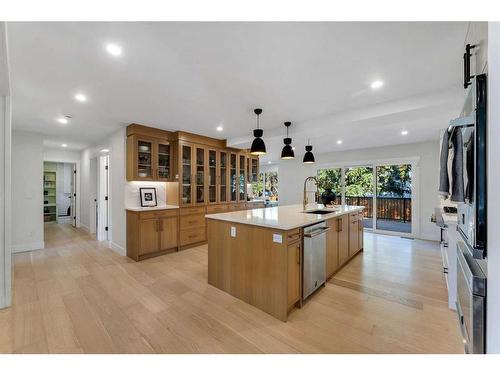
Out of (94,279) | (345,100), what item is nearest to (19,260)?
(94,279)

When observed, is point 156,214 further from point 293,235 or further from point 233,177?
point 293,235

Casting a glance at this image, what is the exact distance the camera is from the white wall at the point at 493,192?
88 centimetres

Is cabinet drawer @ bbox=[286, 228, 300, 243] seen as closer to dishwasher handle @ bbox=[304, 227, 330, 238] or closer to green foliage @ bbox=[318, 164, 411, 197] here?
dishwasher handle @ bbox=[304, 227, 330, 238]

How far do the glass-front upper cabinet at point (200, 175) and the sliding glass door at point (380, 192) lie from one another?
3196 millimetres

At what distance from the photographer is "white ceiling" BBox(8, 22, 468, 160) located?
1577 millimetres

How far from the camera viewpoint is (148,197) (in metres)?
4.32

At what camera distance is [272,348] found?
1.70m

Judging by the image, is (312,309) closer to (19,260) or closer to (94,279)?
(94,279)

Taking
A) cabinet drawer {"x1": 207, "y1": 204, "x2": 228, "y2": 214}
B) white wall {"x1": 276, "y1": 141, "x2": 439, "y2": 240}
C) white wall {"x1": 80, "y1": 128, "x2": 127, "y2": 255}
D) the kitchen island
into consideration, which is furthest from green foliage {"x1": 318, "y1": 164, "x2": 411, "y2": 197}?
white wall {"x1": 80, "y1": 128, "x2": 127, "y2": 255}

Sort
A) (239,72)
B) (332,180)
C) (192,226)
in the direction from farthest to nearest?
(332,180) < (192,226) < (239,72)

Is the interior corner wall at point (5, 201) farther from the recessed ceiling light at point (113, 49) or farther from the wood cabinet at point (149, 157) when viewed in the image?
the wood cabinet at point (149, 157)

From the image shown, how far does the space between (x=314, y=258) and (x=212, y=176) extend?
3224mm

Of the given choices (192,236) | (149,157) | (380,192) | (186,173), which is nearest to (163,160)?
(149,157)

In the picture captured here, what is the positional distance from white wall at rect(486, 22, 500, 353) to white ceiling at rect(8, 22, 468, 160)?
81 cm
